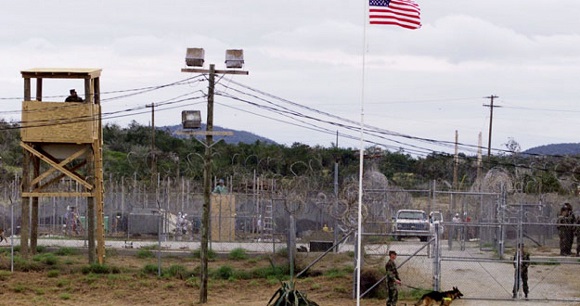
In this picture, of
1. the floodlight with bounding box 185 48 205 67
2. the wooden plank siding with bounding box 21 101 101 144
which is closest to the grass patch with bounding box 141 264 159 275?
the wooden plank siding with bounding box 21 101 101 144

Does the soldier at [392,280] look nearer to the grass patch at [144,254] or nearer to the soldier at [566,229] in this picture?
the soldier at [566,229]

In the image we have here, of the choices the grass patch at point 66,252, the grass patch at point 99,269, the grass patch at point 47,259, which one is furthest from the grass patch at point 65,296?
the grass patch at point 66,252

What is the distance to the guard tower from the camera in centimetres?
3114

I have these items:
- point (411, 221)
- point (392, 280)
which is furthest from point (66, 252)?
point (392, 280)

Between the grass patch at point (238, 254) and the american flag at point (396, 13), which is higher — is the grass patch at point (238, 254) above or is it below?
below

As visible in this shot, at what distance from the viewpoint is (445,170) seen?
72.1 meters

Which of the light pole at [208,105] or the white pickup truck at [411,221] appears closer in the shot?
the light pole at [208,105]

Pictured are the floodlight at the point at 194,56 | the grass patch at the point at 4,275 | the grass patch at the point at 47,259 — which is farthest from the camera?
the grass patch at the point at 47,259

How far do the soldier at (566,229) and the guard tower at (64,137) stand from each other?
1433cm

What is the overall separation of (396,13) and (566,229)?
15536mm

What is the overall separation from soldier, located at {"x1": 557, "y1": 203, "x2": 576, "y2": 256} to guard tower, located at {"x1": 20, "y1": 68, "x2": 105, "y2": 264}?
Answer: 14335mm

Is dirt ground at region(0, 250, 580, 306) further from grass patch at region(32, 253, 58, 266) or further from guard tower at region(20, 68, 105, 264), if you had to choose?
guard tower at region(20, 68, 105, 264)

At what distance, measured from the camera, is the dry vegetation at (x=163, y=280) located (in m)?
26.6

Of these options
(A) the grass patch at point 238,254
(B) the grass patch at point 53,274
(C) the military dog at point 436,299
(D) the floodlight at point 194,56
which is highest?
(D) the floodlight at point 194,56
